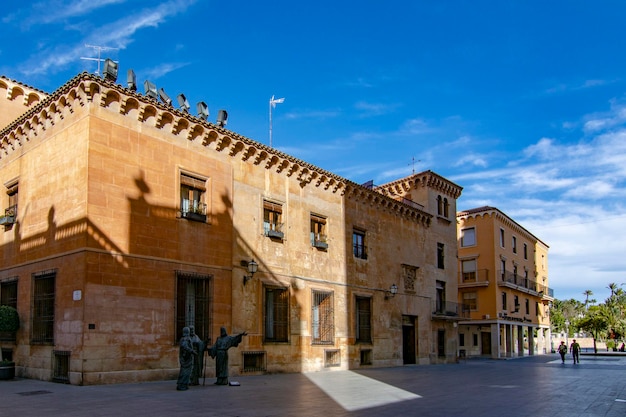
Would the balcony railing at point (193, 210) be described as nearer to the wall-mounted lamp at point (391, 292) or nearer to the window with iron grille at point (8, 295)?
the window with iron grille at point (8, 295)

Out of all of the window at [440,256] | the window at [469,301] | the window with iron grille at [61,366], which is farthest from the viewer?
the window at [469,301]

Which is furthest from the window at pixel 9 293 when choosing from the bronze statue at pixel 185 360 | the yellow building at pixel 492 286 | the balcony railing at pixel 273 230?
the yellow building at pixel 492 286

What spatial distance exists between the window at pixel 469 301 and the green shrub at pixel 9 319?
3542 centimetres

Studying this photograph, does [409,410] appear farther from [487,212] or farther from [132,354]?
[487,212]

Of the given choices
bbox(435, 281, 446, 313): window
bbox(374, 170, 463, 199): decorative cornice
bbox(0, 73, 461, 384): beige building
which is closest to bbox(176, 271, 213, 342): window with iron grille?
bbox(0, 73, 461, 384): beige building

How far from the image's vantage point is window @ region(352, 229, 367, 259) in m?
26.7

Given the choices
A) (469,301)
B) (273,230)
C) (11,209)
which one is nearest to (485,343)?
(469,301)

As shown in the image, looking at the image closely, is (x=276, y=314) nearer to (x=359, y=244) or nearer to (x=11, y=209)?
(x=359, y=244)

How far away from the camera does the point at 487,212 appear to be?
46.5 metres

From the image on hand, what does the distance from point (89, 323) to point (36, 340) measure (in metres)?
3.10

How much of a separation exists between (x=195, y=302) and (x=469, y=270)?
33166 millimetres

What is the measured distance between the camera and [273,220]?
73.9 feet

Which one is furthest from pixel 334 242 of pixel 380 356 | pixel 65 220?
pixel 65 220

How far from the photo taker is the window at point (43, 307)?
17.1m
